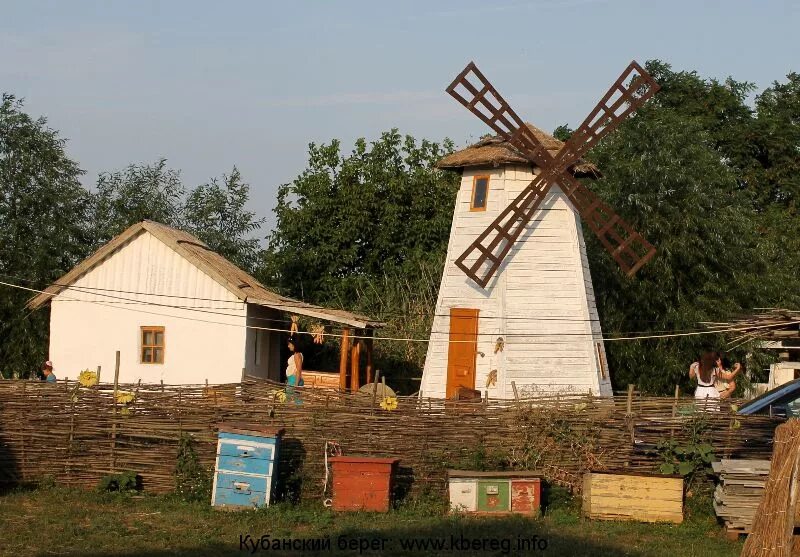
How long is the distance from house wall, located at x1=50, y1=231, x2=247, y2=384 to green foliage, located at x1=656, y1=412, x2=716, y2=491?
1061 cm

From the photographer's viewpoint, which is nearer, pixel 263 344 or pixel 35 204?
pixel 263 344

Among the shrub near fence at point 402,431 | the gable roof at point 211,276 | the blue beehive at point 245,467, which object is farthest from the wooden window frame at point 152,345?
the blue beehive at point 245,467

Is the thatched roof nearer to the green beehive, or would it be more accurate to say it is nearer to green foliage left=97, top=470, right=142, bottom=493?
the green beehive

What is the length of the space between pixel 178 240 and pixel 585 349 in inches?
353

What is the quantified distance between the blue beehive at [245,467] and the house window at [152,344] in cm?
935

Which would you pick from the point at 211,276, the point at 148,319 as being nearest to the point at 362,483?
the point at 211,276

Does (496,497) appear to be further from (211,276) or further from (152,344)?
(152,344)

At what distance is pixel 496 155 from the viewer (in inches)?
925

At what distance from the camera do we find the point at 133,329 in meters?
24.6

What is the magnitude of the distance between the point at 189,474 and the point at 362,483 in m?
2.60

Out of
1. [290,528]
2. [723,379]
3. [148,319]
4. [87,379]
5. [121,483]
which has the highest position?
[148,319]

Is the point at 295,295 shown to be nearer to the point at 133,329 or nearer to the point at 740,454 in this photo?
the point at 133,329

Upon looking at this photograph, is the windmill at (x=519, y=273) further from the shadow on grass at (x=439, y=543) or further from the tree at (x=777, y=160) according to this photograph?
the tree at (x=777, y=160)

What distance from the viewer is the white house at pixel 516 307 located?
2258cm
